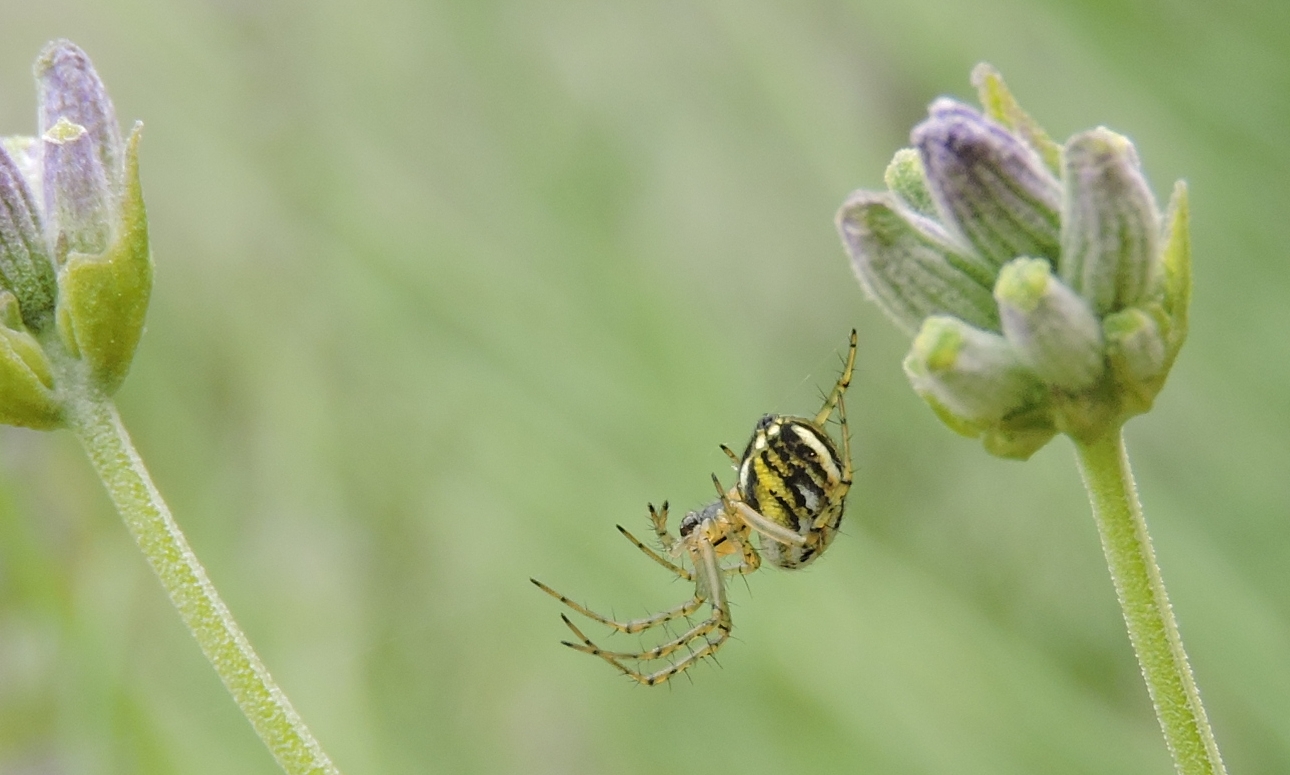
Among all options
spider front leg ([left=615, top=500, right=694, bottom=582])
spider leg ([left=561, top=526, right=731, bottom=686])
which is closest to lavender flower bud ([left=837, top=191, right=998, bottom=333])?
spider front leg ([left=615, top=500, right=694, bottom=582])

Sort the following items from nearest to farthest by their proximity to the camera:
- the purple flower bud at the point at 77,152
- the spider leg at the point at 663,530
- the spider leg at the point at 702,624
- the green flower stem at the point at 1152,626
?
the green flower stem at the point at 1152,626 < the purple flower bud at the point at 77,152 < the spider leg at the point at 663,530 < the spider leg at the point at 702,624

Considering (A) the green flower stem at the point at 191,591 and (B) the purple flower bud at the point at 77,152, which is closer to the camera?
(A) the green flower stem at the point at 191,591

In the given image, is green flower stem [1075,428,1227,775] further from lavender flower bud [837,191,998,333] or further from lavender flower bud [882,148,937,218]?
lavender flower bud [882,148,937,218]

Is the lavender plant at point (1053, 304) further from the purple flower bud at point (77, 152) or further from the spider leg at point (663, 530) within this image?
the spider leg at point (663, 530)

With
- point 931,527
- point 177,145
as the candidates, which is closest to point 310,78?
point 177,145

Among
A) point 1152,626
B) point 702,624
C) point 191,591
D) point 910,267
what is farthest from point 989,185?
point 702,624

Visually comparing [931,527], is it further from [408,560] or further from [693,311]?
[408,560]

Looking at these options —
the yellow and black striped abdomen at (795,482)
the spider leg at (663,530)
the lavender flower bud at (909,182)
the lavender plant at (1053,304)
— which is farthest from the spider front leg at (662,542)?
the lavender plant at (1053,304)
